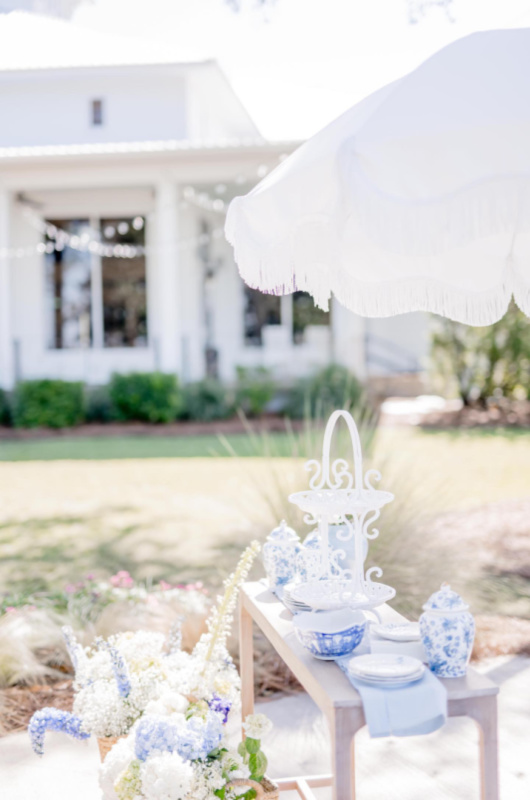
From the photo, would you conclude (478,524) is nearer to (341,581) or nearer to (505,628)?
(505,628)

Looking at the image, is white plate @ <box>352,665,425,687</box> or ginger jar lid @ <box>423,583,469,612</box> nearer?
white plate @ <box>352,665,425,687</box>

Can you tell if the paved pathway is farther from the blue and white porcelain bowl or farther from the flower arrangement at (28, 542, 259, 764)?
the blue and white porcelain bowl

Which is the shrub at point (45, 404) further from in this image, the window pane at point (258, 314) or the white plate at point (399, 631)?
the white plate at point (399, 631)

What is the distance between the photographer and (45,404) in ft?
42.5

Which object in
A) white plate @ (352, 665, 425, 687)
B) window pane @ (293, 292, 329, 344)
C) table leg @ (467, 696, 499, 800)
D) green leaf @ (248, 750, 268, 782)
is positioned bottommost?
green leaf @ (248, 750, 268, 782)

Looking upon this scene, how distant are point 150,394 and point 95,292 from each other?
2898mm

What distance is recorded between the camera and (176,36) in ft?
26.6

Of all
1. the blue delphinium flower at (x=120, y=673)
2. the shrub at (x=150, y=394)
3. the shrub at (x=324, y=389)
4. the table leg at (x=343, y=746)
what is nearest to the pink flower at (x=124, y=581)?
the blue delphinium flower at (x=120, y=673)

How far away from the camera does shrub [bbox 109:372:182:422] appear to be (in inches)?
508

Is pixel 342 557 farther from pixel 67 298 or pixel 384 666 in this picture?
pixel 67 298

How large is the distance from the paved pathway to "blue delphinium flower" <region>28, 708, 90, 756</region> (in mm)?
513

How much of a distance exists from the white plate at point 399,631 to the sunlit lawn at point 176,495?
2.16 metres

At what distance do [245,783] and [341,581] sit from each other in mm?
673

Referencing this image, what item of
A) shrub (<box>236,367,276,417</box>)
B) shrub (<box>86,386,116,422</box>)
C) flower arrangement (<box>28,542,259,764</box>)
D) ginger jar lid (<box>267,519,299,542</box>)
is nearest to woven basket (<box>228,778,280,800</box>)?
flower arrangement (<box>28,542,259,764</box>)
